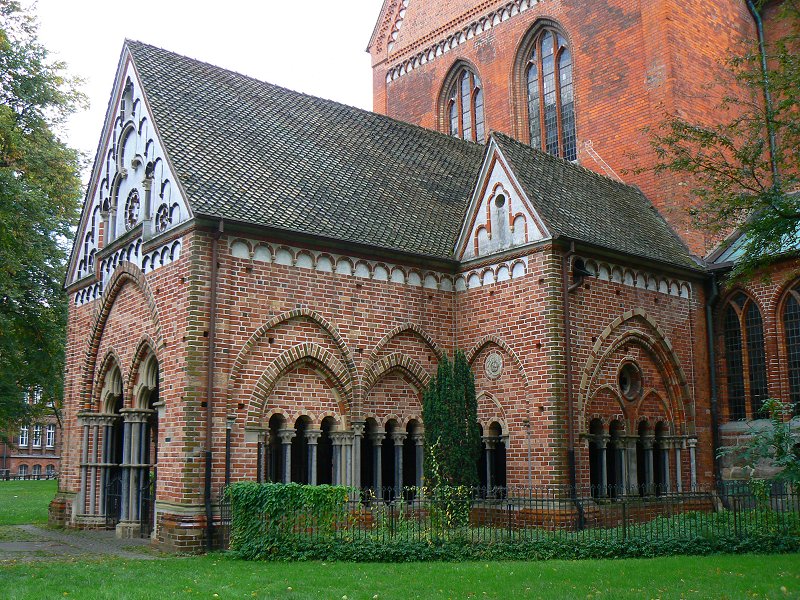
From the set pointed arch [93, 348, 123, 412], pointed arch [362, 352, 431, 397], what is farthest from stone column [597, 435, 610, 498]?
pointed arch [93, 348, 123, 412]

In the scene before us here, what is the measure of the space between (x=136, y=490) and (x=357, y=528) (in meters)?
6.35

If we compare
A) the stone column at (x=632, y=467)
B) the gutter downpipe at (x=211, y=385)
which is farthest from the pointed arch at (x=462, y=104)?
the gutter downpipe at (x=211, y=385)

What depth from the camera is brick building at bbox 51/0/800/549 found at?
1719cm

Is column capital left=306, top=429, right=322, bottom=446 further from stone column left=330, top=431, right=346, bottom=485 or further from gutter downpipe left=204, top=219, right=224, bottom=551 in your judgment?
gutter downpipe left=204, top=219, right=224, bottom=551

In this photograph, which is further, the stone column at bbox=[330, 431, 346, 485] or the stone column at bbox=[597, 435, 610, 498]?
the stone column at bbox=[597, 435, 610, 498]

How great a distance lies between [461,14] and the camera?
104ft

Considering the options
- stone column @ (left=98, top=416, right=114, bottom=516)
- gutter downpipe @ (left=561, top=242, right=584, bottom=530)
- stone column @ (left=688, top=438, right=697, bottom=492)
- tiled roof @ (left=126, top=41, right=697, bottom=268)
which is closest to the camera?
gutter downpipe @ (left=561, top=242, right=584, bottom=530)

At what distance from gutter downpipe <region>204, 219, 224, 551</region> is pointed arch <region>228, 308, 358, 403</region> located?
50cm

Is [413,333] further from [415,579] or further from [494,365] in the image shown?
[415,579]

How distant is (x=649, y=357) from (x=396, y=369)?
6523mm

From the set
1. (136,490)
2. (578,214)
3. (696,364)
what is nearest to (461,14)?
(578,214)

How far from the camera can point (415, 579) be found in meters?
12.4

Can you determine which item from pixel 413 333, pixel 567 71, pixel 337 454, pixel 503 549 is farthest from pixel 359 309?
pixel 567 71

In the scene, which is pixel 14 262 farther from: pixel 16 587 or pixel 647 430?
pixel 647 430
